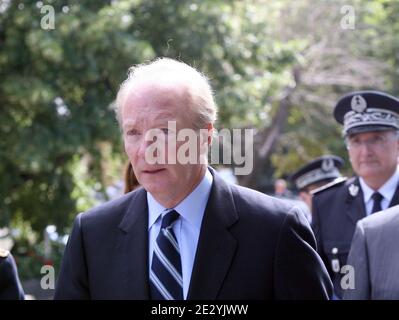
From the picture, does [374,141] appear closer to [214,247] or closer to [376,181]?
[376,181]

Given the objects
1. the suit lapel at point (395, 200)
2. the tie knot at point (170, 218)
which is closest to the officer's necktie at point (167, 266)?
the tie knot at point (170, 218)

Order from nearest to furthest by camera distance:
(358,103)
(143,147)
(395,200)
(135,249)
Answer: (143,147)
(135,249)
(395,200)
(358,103)

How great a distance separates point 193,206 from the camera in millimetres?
2666

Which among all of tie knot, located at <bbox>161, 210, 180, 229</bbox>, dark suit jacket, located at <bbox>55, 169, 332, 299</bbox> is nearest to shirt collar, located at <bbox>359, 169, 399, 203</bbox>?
dark suit jacket, located at <bbox>55, 169, 332, 299</bbox>

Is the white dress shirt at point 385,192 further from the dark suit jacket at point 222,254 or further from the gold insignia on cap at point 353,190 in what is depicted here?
the dark suit jacket at point 222,254

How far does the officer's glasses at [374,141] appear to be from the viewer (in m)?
4.82

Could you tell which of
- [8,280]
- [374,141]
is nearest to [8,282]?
[8,280]

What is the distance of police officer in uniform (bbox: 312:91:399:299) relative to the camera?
470 cm

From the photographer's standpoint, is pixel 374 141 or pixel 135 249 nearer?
pixel 135 249

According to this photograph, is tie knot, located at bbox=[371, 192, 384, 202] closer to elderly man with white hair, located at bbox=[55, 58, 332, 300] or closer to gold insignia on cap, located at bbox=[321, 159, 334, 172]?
elderly man with white hair, located at bbox=[55, 58, 332, 300]

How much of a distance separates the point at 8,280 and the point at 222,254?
1.11 m

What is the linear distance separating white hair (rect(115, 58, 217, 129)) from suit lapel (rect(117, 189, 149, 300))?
37cm

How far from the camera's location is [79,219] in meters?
2.80
